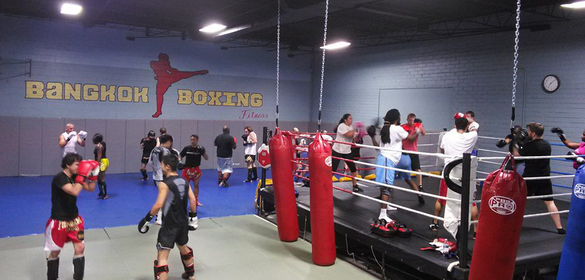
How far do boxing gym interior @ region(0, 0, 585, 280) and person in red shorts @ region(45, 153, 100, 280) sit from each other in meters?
0.02

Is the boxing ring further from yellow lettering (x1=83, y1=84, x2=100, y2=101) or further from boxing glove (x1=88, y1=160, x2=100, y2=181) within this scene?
yellow lettering (x1=83, y1=84, x2=100, y2=101)

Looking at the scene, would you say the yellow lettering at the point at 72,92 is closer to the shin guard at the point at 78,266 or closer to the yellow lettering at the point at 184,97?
the yellow lettering at the point at 184,97

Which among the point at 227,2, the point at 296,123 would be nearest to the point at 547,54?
the point at 227,2

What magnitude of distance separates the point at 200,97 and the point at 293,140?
178 inches

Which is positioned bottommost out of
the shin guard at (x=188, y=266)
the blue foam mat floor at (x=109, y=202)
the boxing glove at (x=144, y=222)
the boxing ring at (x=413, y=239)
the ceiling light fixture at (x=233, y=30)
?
the blue foam mat floor at (x=109, y=202)

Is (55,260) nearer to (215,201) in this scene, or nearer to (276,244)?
(276,244)

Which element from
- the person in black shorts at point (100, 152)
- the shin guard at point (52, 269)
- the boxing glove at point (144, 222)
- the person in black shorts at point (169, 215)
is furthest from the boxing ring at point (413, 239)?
the person in black shorts at point (100, 152)

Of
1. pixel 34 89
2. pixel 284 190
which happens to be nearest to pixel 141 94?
pixel 34 89

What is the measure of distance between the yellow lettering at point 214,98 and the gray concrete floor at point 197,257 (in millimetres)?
9284

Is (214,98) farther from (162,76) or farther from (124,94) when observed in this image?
(124,94)

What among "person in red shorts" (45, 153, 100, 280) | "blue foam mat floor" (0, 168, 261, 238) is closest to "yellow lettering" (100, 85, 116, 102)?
"blue foam mat floor" (0, 168, 261, 238)

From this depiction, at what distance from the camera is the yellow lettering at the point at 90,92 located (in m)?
13.1

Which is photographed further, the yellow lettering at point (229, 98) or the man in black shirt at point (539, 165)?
the yellow lettering at point (229, 98)

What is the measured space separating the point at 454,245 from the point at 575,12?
25.7 ft
